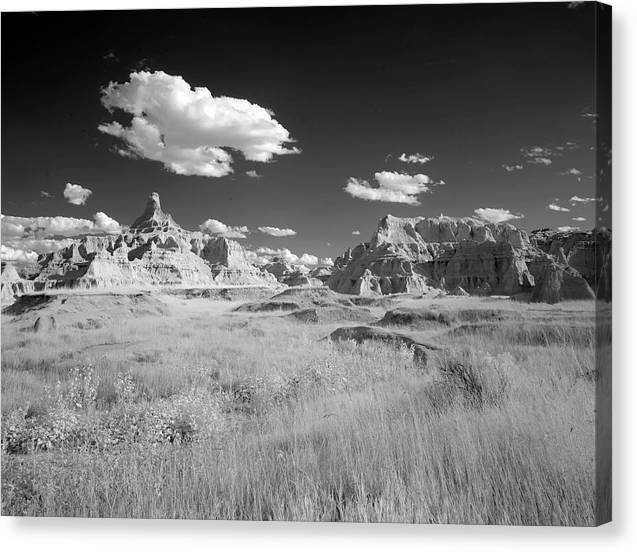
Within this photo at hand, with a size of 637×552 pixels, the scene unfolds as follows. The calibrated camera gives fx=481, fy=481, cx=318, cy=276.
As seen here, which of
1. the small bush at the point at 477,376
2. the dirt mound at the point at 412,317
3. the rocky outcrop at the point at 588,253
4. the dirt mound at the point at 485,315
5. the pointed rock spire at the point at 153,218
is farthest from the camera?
the pointed rock spire at the point at 153,218

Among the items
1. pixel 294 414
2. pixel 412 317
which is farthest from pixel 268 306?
pixel 412 317

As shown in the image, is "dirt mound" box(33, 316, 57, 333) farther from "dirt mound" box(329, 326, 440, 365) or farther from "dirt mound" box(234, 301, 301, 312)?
"dirt mound" box(329, 326, 440, 365)

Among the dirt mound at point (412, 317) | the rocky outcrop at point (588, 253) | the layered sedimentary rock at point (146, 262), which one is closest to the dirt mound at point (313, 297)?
the layered sedimentary rock at point (146, 262)

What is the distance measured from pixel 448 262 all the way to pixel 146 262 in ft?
9.04

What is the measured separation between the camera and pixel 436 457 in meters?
3.50

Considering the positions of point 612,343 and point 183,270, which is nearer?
point 612,343

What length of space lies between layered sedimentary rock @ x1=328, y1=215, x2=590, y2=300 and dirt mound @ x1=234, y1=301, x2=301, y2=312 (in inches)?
16.6

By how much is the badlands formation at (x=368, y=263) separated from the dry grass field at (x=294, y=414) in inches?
6.6

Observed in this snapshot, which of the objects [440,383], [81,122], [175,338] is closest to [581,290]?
[440,383]

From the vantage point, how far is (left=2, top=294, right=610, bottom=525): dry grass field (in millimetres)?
3467

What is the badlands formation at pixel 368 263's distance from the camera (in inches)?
151

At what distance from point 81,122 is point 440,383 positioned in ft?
12.7

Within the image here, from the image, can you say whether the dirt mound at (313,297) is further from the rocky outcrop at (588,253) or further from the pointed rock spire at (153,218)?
the rocky outcrop at (588,253)

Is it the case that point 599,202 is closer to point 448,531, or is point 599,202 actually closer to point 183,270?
point 448,531
